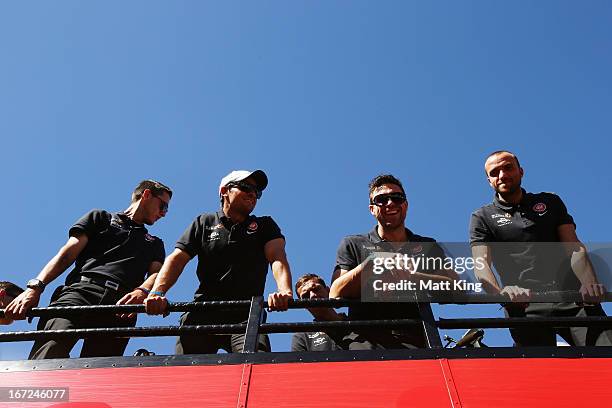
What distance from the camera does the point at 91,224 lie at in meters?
4.77

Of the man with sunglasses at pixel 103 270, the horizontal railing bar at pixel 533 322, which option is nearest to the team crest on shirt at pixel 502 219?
the horizontal railing bar at pixel 533 322

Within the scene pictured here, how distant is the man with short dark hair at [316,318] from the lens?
14.3 feet

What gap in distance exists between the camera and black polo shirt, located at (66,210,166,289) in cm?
458

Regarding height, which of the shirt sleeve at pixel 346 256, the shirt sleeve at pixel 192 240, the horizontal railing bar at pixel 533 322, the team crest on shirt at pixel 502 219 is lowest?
the horizontal railing bar at pixel 533 322

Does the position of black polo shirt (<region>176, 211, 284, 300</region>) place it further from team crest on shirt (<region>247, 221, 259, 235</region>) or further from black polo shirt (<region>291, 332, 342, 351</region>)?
black polo shirt (<region>291, 332, 342, 351</region>)

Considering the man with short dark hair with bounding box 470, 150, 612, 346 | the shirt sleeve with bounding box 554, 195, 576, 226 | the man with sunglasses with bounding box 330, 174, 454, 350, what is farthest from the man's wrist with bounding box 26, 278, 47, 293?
the shirt sleeve with bounding box 554, 195, 576, 226

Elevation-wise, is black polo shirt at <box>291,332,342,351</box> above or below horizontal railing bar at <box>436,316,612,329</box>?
above

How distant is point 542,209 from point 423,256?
46.6 inches

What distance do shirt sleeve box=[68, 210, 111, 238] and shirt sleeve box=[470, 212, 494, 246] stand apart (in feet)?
10.6

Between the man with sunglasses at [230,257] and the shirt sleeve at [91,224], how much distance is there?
932 mm

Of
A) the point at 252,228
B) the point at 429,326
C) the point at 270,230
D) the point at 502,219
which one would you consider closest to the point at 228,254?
the point at 252,228

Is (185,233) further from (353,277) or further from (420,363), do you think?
(420,363)

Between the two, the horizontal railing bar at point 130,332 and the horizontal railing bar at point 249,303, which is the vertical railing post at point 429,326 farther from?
the horizontal railing bar at point 130,332

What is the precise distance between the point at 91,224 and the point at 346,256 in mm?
2322
